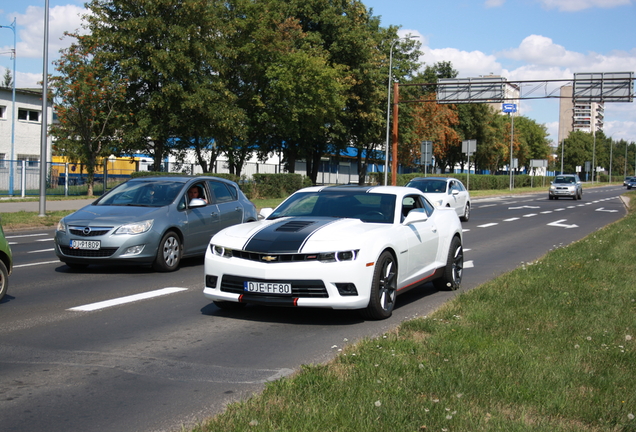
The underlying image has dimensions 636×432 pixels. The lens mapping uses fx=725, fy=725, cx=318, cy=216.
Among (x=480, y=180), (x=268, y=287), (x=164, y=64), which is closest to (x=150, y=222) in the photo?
(x=268, y=287)

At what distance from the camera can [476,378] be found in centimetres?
492

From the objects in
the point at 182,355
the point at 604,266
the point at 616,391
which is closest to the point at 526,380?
the point at 616,391

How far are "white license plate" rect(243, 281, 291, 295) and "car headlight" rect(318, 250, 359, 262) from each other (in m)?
0.44

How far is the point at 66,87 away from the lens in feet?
113

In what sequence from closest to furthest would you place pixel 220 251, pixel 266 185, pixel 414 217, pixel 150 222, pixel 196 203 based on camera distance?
pixel 220 251 → pixel 414 217 → pixel 150 222 → pixel 196 203 → pixel 266 185

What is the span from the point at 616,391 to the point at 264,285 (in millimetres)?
3605

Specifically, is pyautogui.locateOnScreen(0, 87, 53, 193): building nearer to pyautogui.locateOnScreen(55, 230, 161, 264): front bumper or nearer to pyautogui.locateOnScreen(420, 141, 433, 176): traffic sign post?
pyautogui.locateOnScreen(420, 141, 433, 176): traffic sign post

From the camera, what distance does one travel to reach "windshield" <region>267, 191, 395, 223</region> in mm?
8492

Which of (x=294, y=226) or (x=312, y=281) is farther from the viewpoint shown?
(x=294, y=226)

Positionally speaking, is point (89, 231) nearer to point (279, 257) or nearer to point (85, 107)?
point (279, 257)

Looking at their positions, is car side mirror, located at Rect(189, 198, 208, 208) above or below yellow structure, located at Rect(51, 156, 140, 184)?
below

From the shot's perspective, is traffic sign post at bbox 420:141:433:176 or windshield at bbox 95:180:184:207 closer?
windshield at bbox 95:180:184:207

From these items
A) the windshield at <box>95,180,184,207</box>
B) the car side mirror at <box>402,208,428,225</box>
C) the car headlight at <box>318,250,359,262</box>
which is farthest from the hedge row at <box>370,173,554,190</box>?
the car headlight at <box>318,250,359,262</box>

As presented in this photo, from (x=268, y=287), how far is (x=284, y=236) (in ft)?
1.92
